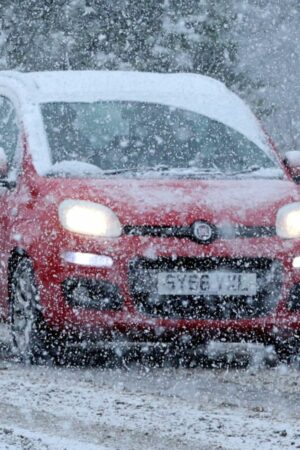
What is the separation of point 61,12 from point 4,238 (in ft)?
67.3

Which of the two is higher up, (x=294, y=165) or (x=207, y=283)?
(x=294, y=165)

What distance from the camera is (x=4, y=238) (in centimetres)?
855

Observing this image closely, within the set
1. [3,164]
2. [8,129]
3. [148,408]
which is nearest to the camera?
[148,408]

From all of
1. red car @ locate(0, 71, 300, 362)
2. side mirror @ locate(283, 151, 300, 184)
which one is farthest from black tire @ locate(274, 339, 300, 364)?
side mirror @ locate(283, 151, 300, 184)

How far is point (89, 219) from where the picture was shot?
7965mm

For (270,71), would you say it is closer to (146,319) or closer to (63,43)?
(63,43)

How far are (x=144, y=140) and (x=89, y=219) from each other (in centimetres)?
118

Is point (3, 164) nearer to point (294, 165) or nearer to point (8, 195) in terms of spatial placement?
point (8, 195)

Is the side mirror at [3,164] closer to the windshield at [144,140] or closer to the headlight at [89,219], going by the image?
the windshield at [144,140]

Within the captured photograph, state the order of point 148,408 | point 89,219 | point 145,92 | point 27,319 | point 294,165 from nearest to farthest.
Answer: point 148,408 → point 89,219 → point 27,319 → point 294,165 → point 145,92

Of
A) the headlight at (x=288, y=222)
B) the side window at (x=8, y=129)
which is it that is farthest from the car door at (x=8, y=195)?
the headlight at (x=288, y=222)

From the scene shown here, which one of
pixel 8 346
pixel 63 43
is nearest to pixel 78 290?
Result: pixel 8 346

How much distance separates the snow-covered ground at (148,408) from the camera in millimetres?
5551

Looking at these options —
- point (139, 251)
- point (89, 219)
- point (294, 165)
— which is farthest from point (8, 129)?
point (139, 251)
